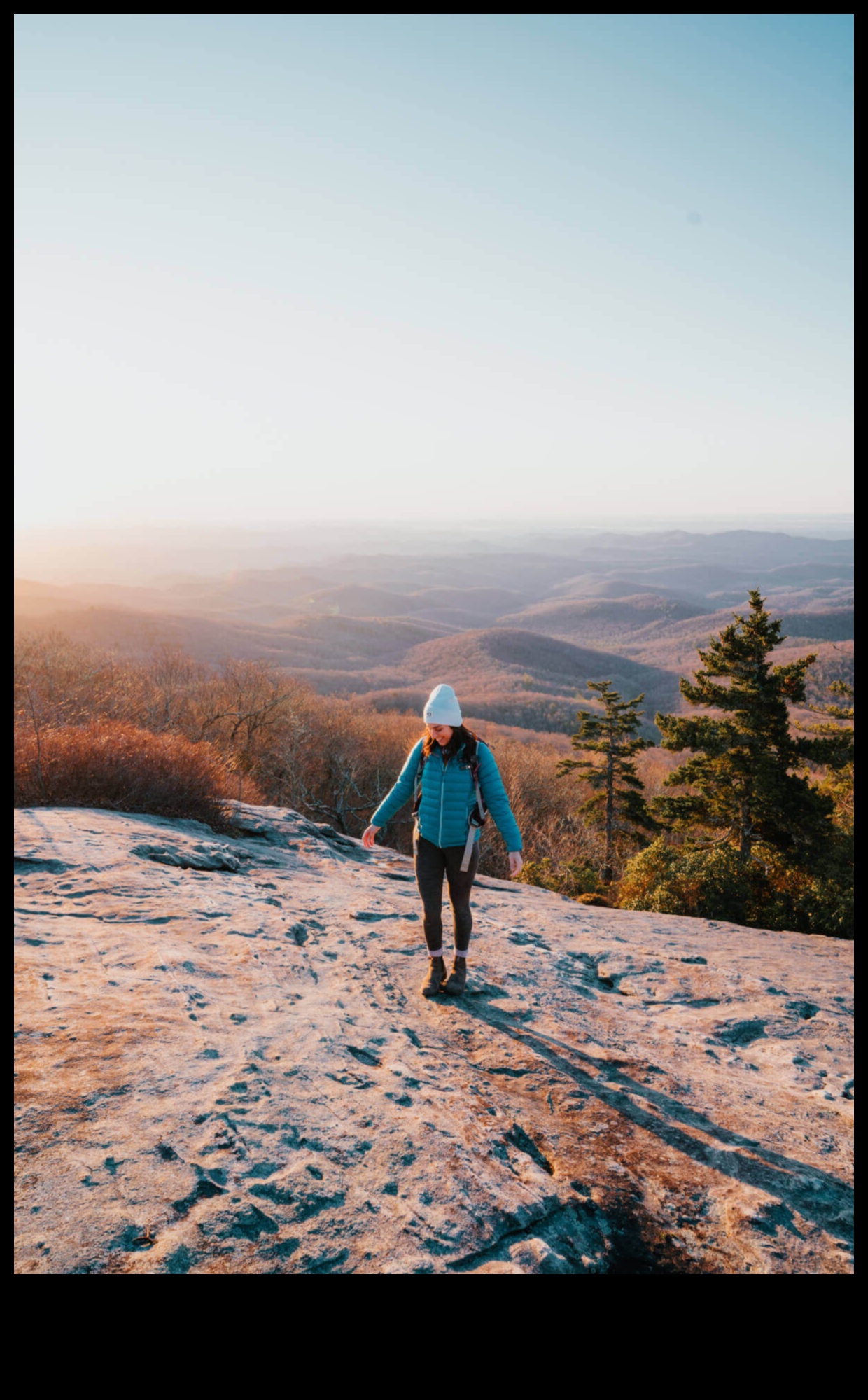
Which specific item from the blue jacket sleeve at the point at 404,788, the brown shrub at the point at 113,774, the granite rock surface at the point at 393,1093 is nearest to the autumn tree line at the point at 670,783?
the brown shrub at the point at 113,774

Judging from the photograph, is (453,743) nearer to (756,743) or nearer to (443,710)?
(443,710)

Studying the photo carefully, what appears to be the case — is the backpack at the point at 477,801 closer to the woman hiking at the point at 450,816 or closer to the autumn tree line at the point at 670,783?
the woman hiking at the point at 450,816

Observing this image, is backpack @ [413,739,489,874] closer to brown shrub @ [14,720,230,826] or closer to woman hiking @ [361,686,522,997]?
woman hiking @ [361,686,522,997]

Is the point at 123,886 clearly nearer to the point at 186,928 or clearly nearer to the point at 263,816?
the point at 186,928

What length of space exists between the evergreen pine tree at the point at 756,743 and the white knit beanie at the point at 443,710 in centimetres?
809

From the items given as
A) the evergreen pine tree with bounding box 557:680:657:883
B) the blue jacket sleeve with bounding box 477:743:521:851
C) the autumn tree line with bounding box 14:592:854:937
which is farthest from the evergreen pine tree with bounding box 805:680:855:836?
the blue jacket sleeve with bounding box 477:743:521:851

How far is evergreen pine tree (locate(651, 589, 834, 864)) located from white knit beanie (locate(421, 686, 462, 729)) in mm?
8090

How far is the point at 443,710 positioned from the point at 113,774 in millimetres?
6092

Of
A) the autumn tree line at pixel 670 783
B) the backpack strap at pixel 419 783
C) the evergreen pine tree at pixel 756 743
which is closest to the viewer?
the backpack strap at pixel 419 783

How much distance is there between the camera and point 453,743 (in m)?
5.02

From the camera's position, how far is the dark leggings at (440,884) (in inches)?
199

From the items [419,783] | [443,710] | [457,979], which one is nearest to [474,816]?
[419,783]

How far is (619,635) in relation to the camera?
594ft
